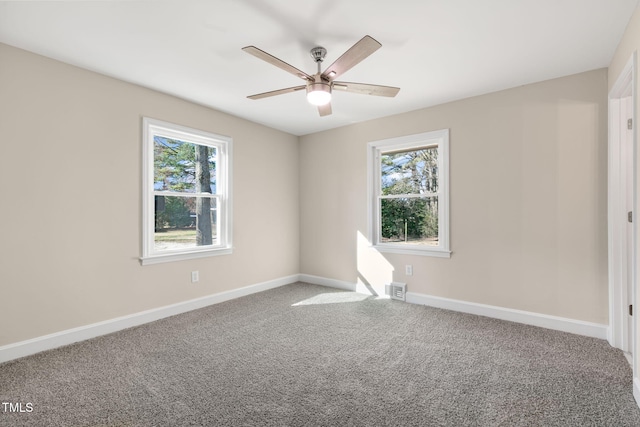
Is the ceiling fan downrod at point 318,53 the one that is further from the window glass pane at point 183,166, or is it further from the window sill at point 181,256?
the window sill at point 181,256

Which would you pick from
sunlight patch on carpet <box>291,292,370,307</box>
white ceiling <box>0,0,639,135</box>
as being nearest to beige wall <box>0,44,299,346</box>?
white ceiling <box>0,0,639,135</box>

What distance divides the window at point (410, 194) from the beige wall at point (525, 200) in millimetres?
114

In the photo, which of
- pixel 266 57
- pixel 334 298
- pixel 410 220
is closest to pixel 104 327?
pixel 334 298

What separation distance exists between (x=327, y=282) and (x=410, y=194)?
188 cm

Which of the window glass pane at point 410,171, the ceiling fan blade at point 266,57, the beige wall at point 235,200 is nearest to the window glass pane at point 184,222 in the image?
the beige wall at point 235,200

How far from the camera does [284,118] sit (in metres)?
4.22

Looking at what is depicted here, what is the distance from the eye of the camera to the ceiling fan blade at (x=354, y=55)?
1.84 meters

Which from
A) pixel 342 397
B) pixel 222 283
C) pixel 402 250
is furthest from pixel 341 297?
pixel 342 397

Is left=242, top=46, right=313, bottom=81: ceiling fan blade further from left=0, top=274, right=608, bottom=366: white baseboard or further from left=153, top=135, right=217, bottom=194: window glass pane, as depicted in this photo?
left=0, top=274, right=608, bottom=366: white baseboard

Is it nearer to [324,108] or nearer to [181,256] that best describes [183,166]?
[181,256]

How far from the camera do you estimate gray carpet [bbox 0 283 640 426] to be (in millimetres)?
1763

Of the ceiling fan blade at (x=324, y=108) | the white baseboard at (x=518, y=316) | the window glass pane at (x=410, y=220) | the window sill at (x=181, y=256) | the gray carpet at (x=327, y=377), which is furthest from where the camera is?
the window glass pane at (x=410, y=220)

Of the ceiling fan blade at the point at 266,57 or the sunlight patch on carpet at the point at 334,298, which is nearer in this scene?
the ceiling fan blade at the point at 266,57

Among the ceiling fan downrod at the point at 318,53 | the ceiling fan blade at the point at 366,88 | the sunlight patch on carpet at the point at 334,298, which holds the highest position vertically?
the ceiling fan downrod at the point at 318,53
